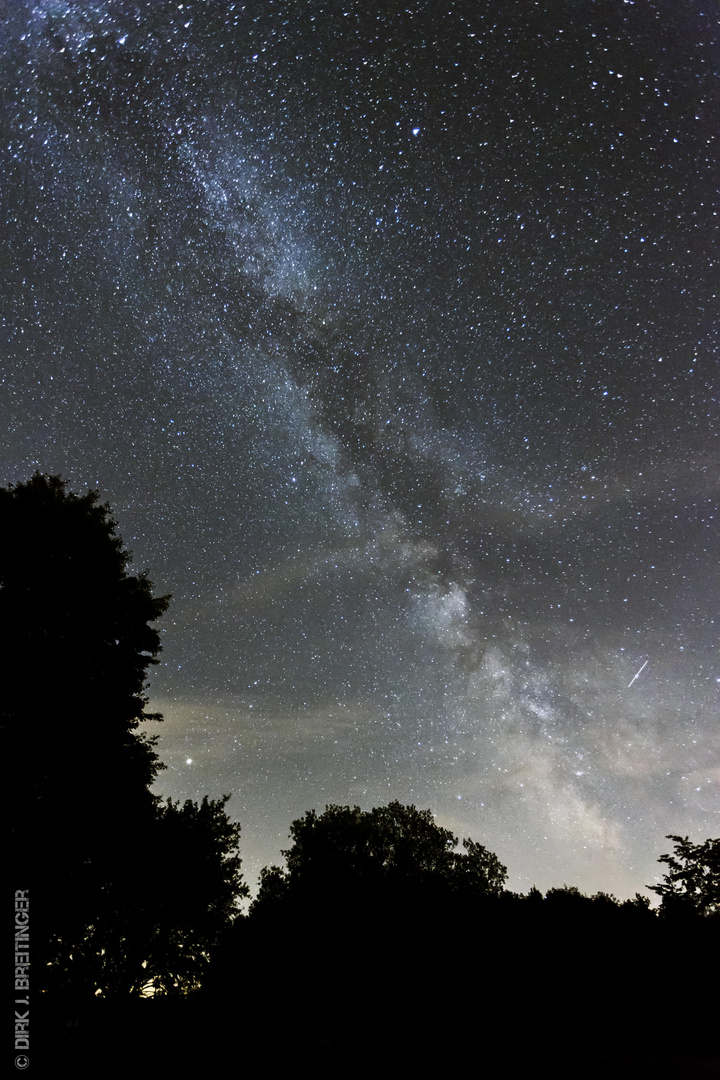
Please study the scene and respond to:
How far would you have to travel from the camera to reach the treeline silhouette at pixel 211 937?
23.2ft

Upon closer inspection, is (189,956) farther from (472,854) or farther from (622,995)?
(472,854)

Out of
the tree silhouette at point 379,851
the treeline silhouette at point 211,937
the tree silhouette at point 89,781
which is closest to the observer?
the treeline silhouette at point 211,937

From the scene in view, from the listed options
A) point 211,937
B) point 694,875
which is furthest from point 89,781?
point 694,875

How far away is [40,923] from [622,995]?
10144mm

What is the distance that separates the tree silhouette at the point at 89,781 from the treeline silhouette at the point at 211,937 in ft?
0.13

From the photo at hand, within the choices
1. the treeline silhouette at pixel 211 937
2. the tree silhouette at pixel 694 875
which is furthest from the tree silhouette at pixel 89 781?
the tree silhouette at pixel 694 875

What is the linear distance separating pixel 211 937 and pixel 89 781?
4903 millimetres

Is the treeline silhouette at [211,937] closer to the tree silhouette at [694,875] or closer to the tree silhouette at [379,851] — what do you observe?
the tree silhouette at [694,875]

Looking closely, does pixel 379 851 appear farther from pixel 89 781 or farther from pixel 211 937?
pixel 89 781

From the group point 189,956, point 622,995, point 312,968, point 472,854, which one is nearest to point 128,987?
point 189,956

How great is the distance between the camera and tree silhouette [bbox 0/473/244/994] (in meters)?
9.94

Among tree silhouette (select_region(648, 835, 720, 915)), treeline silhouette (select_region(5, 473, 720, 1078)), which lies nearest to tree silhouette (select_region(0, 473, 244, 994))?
treeline silhouette (select_region(5, 473, 720, 1078))

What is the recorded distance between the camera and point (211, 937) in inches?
469

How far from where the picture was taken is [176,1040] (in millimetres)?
8461
